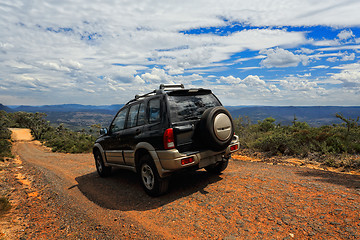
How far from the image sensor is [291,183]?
4547mm

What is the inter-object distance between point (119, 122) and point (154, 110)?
5.62 ft

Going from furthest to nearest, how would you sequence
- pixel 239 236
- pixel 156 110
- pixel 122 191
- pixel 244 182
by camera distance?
pixel 122 191 → pixel 244 182 → pixel 156 110 → pixel 239 236

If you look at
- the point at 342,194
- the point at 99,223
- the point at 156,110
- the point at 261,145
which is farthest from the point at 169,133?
the point at 261,145

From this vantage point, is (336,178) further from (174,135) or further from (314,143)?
(174,135)

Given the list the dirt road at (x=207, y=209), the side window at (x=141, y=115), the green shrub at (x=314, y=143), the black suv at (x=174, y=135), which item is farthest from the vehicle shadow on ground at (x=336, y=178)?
the side window at (x=141, y=115)

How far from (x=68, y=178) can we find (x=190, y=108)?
5.17m

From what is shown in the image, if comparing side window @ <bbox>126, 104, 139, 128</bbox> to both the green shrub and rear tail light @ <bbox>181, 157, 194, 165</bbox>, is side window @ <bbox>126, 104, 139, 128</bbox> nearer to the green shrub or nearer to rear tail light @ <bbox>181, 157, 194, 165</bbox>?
rear tail light @ <bbox>181, 157, 194, 165</bbox>

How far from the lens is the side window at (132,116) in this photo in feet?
16.7

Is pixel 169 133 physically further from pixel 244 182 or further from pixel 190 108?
pixel 244 182

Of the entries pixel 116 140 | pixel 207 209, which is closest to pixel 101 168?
pixel 116 140

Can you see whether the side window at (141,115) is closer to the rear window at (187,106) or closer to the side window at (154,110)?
the side window at (154,110)

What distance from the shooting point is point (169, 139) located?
3932 millimetres

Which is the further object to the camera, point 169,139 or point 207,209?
point 169,139

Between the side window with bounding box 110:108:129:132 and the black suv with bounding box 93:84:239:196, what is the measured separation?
56cm
